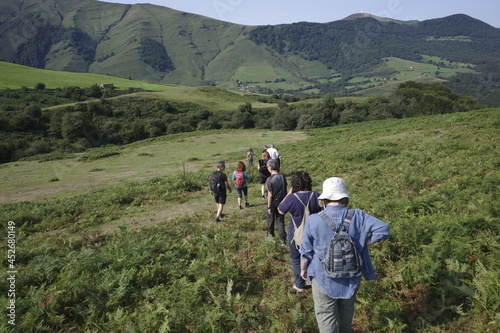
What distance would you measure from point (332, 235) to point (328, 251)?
0.69 ft

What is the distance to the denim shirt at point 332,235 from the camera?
3.37 metres

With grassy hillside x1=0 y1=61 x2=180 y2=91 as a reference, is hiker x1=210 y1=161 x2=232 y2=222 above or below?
below

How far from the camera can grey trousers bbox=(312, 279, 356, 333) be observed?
3543mm

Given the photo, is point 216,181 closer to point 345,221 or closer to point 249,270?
point 249,270

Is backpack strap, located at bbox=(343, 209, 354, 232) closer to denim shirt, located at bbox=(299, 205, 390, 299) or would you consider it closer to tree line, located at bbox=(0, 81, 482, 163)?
denim shirt, located at bbox=(299, 205, 390, 299)

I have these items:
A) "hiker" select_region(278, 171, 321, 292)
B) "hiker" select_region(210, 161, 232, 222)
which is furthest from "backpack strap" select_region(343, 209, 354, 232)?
"hiker" select_region(210, 161, 232, 222)

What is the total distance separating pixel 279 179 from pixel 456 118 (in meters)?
29.9

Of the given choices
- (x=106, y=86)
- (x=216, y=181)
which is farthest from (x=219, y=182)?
(x=106, y=86)

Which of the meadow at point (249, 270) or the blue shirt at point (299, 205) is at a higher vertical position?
the blue shirt at point (299, 205)

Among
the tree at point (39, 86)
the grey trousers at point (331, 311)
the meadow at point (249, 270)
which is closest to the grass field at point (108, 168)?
the meadow at point (249, 270)

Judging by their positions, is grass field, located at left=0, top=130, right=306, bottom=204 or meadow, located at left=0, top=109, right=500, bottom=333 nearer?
meadow, located at left=0, top=109, right=500, bottom=333

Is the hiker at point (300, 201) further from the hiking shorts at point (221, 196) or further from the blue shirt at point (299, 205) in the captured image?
the hiking shorts at point (221, 196)

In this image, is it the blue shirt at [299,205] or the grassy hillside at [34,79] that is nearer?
the blue shirt at [299,205]

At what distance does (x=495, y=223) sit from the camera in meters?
5.75
